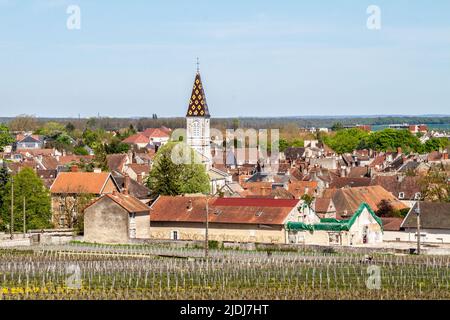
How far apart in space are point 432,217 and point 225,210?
1287 centimetres

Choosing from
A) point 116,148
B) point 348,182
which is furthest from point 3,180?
point 116,148

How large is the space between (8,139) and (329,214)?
91.1 m

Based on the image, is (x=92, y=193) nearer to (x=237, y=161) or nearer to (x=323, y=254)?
(x=323, y=254)

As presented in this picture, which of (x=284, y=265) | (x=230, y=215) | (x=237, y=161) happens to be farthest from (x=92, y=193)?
(x=237, y=161)

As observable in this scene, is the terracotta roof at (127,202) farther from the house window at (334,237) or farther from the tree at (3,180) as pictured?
the house window at (334,237)

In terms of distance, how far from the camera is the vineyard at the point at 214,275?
41.2m

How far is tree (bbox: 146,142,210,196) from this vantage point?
249 ft

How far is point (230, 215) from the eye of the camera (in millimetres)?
63875

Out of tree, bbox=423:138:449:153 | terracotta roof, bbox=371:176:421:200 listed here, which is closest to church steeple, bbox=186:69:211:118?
terracotta roof, bbox=371:176:421:200

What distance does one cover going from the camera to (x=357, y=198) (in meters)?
78.6

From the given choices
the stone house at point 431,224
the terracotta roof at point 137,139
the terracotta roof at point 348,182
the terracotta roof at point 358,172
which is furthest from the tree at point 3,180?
the terracotta roof at point 137,139

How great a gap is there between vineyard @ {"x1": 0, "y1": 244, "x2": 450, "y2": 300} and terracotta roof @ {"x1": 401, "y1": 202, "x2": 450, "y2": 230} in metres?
10.3

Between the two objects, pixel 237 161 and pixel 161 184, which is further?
pixel 237 161
